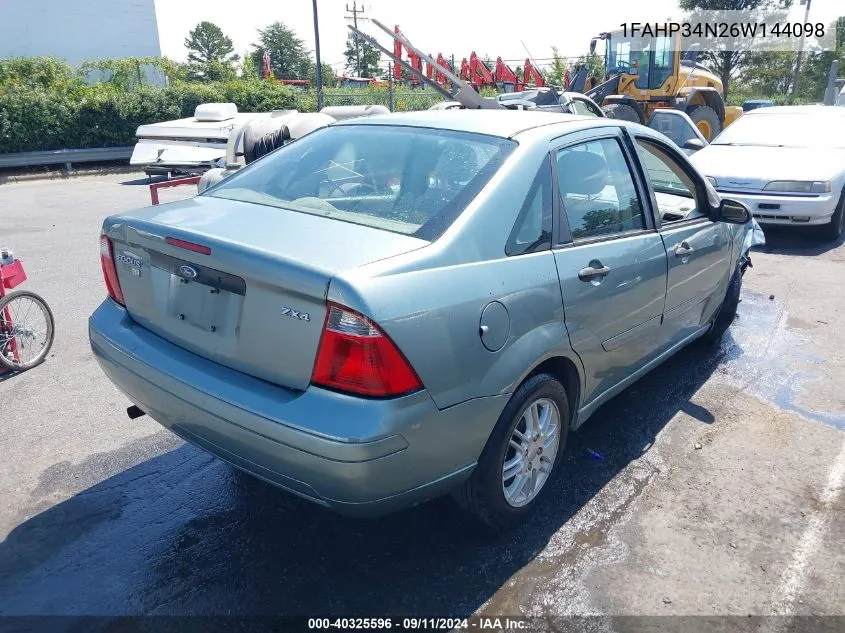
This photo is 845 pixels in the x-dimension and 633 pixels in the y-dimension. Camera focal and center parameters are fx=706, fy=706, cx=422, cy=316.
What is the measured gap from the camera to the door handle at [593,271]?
10.2 feet

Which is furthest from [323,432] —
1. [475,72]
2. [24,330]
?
[475,72]

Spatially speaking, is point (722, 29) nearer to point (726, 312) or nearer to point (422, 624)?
point (726, 312)

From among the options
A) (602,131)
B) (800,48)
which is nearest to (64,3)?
(800,48)

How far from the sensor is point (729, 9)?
48438 millimetres

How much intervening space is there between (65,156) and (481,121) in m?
16.9

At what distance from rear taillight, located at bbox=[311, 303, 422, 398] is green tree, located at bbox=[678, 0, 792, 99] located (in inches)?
1960

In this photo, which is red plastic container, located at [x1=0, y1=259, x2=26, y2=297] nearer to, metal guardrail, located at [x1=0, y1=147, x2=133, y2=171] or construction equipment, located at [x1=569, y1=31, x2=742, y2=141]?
metal guardrail, located at [x1=0, y1=147, x2=133, y2=171]

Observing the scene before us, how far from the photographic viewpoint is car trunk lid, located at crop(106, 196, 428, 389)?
242 cm

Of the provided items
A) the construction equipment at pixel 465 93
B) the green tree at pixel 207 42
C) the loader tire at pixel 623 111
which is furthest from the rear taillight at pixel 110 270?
the green tree at pixel 207 42

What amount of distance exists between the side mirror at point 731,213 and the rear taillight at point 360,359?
2.90m

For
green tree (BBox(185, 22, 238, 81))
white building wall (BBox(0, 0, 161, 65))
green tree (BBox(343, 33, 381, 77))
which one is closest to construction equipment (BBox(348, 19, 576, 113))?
white building wall (BBox(0, 0, 161, 65))

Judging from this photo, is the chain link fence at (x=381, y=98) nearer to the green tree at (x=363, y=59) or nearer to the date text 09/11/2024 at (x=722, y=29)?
the date text 09/11/2024 at (x=722, y=29)

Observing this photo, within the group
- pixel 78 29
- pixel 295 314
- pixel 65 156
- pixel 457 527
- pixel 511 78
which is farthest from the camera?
pixel 78 29

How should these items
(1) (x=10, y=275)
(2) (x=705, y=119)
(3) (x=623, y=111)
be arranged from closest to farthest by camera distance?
(1) (x=10, y=275)
(3) (x=623, y=111)
(2) (x=705, y=119)
